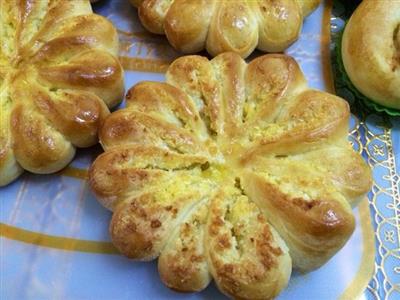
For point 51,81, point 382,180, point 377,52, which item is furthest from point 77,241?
point 377,52

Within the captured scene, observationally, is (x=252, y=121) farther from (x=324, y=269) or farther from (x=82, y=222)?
(x=82, y=222)

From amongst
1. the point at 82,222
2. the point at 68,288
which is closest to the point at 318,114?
the point at 82,222

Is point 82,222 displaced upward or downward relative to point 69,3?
downward

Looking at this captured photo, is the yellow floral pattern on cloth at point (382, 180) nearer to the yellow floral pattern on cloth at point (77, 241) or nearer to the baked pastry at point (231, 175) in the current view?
the yellow floral pattern on cloth at point (77, 241)

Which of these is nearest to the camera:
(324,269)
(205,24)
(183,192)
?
(183,192)

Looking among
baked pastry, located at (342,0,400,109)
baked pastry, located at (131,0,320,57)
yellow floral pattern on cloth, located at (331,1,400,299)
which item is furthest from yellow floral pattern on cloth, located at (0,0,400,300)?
baked pastry, located at (131,0,320,57)

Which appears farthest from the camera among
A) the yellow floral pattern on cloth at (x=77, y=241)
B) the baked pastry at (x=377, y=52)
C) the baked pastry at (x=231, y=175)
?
the baked pastry at (x=377, y=52)

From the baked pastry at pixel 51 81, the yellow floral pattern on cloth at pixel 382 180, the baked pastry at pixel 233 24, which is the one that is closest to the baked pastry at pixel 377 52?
the yellow floral pattern on cloth at pixel 382 180

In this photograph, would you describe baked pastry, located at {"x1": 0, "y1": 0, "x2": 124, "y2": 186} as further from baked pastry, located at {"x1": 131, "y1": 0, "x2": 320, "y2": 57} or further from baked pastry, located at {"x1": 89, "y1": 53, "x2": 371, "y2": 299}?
baked pastry, located at {"x1": 131, "y1": 0, "x2": 320, "y2": 57}
